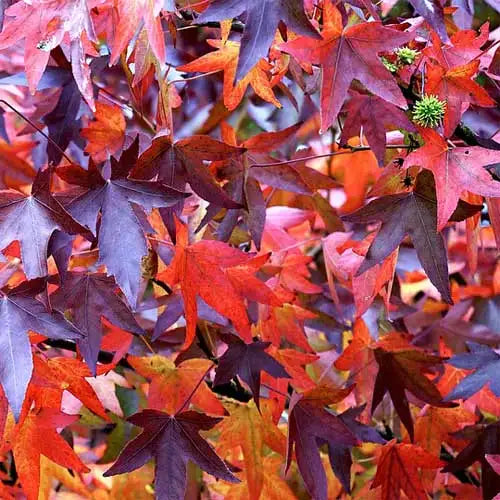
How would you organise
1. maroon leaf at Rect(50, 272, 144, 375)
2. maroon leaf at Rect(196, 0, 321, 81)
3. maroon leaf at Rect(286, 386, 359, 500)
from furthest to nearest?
1. maroon leaf at Rect(286, 386, 359, 500)
2. maroon leaf at Rect(50, 272, 144, 375)
3. maroon leaf at Rect(196, 0, 321, 81)

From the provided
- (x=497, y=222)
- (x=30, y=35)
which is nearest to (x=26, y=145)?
(x=30, y=35)

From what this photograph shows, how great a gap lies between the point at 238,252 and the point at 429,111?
0.79ft

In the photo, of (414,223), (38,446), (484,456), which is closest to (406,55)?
(414,223)

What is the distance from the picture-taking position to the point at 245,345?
2.84ft

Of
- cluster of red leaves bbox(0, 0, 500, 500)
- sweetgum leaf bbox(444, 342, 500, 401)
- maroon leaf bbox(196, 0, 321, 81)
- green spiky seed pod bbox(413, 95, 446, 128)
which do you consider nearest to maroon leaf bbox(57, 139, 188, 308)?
cluster of red leaves bbox(0, 0, 500, 500)

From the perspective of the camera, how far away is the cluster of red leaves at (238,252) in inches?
28.1

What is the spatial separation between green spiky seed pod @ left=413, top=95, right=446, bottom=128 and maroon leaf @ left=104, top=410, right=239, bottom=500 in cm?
37

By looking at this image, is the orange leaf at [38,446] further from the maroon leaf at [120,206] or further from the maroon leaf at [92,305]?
the maroon leaf at [120,206]

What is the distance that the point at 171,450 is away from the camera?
2.74ft

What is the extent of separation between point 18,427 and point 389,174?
51 cm

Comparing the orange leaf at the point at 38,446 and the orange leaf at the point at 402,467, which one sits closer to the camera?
the orange leaf at the point at 38,446

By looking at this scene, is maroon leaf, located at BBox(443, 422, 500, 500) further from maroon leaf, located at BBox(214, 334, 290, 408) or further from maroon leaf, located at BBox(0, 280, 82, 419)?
maroon leaf, located at BBox(0, 280, 82, 419)

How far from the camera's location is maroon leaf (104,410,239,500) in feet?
2.67

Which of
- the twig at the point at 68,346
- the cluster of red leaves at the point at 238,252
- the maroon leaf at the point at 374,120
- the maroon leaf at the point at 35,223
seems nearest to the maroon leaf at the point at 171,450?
the cluster of red leaves at the point at 238,252
